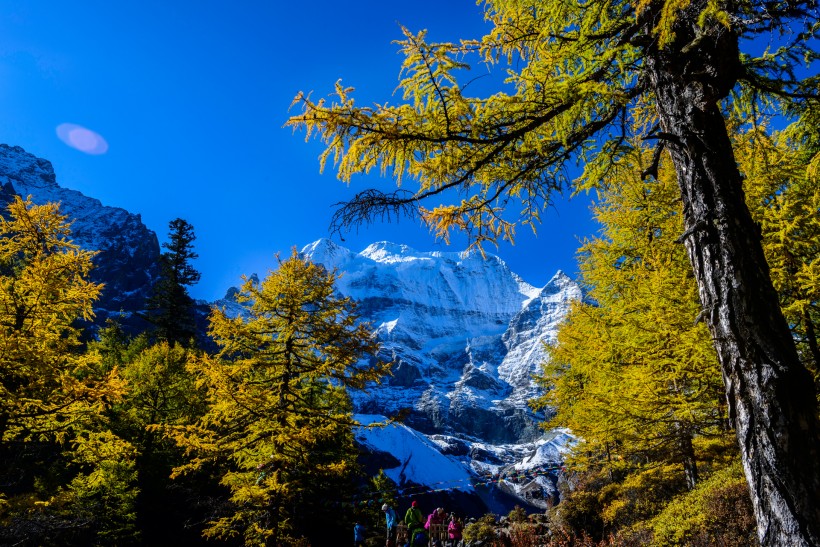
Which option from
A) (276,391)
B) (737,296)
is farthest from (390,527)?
(737,296)

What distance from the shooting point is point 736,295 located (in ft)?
9.40

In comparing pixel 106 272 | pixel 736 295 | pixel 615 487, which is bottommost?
pixel 615 487

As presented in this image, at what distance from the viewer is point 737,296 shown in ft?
9.38

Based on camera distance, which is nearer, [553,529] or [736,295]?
[736,295]

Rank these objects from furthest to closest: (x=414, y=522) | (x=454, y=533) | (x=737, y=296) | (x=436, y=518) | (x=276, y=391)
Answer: (x=436, y=518)
(x=454, y=533)
(x=414, y=522)
(x=276, y=391)
(x=737, y=296)

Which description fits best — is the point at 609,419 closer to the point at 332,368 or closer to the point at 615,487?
the point at 332,368

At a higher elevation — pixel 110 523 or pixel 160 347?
pixel 160 347

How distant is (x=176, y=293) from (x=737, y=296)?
1304 inches

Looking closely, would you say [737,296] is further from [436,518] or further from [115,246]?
[115,246]

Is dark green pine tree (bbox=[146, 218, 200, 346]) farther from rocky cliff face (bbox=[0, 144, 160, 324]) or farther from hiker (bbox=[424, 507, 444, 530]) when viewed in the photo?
rocky cliff face (bbox=[0, 144, 160, 324])

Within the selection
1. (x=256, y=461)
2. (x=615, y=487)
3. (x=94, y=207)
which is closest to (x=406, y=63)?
(x=256, y=461)

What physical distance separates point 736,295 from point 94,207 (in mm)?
233459

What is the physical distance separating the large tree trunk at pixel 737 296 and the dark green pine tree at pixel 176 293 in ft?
98.1

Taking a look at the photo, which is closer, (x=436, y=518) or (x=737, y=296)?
(x=737, y=296)
